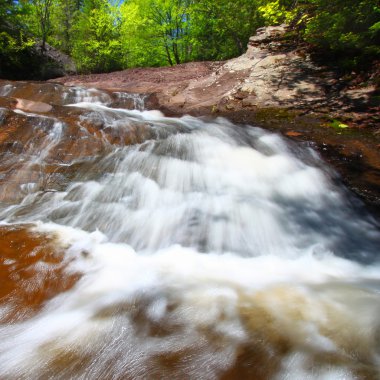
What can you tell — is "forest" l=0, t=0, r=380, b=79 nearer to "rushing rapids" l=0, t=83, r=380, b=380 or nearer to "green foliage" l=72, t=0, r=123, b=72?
"green foliage" l=72, t=0, r=123, b=72

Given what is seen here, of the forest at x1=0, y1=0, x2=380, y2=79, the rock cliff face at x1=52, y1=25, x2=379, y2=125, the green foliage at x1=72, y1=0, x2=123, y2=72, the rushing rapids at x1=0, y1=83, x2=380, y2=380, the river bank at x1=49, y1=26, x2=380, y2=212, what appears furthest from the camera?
the green foliage at x1=72, y1=0, x2=123, y2=72

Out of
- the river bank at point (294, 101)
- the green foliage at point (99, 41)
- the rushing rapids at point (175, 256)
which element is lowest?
the rushing rapids at point (175, 256)

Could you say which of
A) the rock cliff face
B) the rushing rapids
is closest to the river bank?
the rock cliff face

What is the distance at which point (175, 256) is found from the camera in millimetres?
2645

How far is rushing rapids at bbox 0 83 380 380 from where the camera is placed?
4.79 feet

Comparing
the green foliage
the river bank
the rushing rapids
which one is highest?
the green foliage

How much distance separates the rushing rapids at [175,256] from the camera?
4.79 ft

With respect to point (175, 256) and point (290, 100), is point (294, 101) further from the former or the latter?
point (175, 256)

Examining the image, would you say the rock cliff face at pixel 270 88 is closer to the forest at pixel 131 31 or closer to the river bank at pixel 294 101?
the river bank at pixel 294 101

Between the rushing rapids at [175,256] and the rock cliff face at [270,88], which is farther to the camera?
the rock cliff face at [270,88]

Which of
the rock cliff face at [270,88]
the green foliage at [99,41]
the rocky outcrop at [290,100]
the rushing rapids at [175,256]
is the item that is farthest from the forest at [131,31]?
the rushing rapids at [175,256]

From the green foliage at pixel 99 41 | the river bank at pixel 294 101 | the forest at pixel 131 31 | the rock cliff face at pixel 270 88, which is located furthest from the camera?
the green foliage at pixel 99 41

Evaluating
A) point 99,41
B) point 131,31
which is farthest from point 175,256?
point 131,31

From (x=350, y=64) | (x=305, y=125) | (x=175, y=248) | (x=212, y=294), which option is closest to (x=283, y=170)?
(x=305, y=125)
